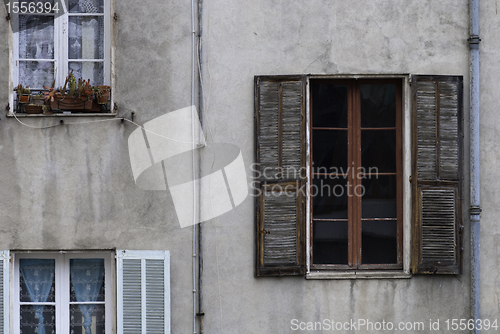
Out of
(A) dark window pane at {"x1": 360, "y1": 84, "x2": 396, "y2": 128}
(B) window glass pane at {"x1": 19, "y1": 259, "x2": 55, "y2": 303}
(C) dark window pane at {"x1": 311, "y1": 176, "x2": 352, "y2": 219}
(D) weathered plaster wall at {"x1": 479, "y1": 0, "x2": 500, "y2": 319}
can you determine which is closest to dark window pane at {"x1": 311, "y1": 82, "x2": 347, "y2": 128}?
(A) dark window pane at {"x1": 360, "y1": 84, "x2": 396, "y2": 128}

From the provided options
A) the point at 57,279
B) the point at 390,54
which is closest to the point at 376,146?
the point at 390,54

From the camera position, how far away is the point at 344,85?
232 inches

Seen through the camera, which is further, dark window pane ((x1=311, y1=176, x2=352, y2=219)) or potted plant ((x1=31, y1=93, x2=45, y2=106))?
dark window pane ((x1=311, y1=176, x2=352, y2=219))

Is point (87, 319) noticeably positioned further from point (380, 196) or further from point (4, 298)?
point (380, 196)

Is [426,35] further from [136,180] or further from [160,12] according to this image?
[136,180]

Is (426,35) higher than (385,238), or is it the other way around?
(426,35)

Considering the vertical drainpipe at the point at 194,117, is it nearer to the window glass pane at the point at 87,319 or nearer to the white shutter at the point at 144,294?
the white shutter at the point at 144,294

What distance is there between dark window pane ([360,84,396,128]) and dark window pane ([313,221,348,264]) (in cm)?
117

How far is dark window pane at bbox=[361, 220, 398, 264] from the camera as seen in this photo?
589 centimetres

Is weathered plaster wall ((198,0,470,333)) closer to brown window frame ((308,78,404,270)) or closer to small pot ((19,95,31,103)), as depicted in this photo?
brown window frame ((308,78,404,270))

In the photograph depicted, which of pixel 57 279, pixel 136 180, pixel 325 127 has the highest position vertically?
pixel 325 127

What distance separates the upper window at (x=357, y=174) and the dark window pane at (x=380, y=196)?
1 cm

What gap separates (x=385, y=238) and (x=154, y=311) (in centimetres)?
250

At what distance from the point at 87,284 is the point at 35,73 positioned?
2287 mm
